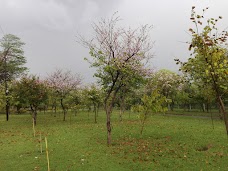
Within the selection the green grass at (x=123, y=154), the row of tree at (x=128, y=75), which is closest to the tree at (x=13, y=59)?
the row of tree at (x=128, y=75)

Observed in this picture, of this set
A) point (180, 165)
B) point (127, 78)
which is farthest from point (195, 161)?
point (127, 78)

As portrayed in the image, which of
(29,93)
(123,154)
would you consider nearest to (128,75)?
(123,154)

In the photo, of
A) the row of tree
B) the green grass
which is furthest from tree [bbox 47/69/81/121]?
the green grass

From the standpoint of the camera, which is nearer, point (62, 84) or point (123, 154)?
point (123, 154)

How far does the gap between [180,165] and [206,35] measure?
686 cm

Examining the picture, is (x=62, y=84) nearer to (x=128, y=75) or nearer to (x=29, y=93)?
(x=29, y=93)

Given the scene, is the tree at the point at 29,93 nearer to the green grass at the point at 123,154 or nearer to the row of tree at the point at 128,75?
the row of tree at the point at 128,75

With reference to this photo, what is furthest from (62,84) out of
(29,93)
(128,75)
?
(128,75)

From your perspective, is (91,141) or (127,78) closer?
(127,78)

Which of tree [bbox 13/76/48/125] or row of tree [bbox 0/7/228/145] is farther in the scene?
tree [bbox 13/76/48/125]

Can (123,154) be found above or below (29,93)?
below

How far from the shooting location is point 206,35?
6688 mm

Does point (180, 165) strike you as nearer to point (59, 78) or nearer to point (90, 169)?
point (90, 169)

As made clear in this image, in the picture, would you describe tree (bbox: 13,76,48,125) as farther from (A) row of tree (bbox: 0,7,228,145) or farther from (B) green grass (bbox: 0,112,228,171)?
(B) green grass (bbox: 0,112,228,171)
